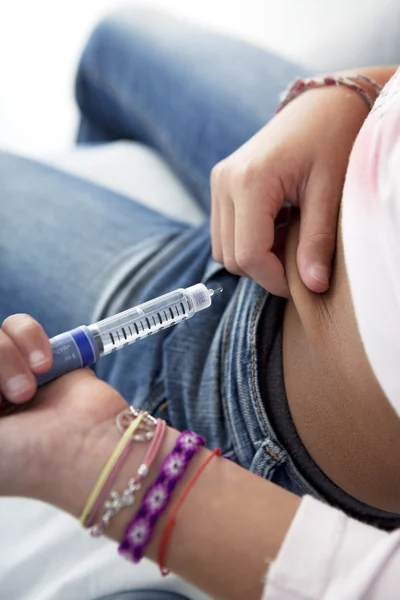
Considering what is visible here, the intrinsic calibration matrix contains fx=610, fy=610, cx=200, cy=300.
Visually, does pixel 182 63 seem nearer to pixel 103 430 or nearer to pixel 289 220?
pixel 289 220

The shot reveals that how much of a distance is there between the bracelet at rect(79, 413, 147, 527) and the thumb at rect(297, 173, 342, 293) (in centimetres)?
20

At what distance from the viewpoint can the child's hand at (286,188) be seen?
569 millimetres

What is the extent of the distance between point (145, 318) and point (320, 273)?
166mm

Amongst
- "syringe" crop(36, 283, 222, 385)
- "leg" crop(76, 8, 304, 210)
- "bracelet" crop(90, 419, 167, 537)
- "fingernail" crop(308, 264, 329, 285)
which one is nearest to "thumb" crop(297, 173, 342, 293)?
"fingernail" crop(308, 264, 329, 285)

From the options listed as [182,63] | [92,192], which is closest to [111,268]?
[92,192]

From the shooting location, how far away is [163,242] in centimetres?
77

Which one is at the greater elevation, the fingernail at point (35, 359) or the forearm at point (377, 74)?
the forearm at point (377, 74)

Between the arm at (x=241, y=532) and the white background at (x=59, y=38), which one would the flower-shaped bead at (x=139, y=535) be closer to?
the arm at (x=241, y=532)

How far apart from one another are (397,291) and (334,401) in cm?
13

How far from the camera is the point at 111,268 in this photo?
740mm

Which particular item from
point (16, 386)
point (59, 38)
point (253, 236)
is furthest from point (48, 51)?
point (16, 386)

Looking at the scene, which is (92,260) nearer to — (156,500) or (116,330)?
(116,330)

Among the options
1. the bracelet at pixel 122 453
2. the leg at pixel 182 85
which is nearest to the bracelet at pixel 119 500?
the bracelet at pixel 122 453

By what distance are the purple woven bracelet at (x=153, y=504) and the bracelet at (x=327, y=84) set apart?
1.42ft
